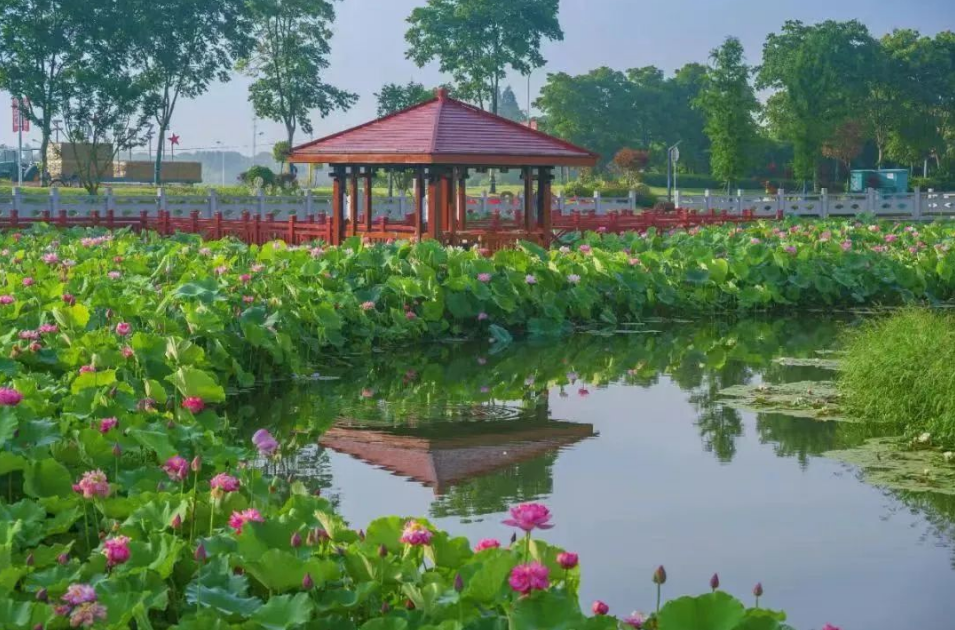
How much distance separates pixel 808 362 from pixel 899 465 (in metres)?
5.22

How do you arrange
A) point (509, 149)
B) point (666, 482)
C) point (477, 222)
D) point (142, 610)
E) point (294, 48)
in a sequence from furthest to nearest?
point (294, 48) → point (477, 222) → point (509, 149) → point (666, 482) → point (142, 610)

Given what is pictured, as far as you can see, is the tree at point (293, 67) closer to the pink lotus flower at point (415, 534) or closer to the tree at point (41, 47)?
the tree at point (41, 47)

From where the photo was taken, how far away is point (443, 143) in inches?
876

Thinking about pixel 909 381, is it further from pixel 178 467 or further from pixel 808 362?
pixel 178 467

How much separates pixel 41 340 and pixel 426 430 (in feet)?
9.62

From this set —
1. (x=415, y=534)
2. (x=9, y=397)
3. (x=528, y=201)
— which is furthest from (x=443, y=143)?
(x=415, y=534)

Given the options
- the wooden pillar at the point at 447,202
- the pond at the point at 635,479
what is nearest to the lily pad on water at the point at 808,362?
the pond at the point at 635,479

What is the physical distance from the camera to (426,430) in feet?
37.4

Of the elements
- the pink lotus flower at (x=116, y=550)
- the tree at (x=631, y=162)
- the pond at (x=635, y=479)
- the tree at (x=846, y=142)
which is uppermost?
the tree at (x=846, y=142)

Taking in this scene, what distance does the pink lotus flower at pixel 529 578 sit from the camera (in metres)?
4.56

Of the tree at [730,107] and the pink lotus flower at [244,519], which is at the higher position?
the tree at [730,107]

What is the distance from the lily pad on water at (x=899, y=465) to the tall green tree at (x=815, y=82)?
4932 cm

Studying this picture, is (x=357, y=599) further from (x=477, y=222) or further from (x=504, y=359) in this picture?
(x=477, y=222)

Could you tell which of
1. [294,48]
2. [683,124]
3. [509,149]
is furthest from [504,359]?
[683,124]
